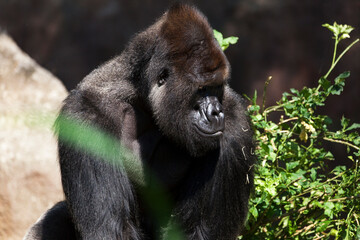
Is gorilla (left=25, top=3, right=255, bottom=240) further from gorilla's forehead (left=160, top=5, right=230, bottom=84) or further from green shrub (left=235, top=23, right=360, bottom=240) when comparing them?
green shrub (left=235, top=23, right=360, bottom=240)

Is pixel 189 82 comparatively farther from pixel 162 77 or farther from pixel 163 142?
pixel 163 142

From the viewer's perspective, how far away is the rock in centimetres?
677

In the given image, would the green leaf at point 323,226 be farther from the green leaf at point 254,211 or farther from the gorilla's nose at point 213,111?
the gorilla's nose at point 213,111

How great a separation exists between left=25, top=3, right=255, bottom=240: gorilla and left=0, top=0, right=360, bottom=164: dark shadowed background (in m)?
3.33

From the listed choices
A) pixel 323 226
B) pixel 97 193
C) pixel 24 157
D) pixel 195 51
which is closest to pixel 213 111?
pixel 195 51

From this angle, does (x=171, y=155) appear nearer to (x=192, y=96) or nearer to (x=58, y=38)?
(x=192, y=96)

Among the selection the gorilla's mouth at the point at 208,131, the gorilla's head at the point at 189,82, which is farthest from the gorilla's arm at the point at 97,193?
the gorilla's mouth at the point at 208,131

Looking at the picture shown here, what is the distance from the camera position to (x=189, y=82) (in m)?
3.64

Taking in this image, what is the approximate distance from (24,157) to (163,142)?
3237mm

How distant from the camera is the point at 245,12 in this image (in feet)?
25.3

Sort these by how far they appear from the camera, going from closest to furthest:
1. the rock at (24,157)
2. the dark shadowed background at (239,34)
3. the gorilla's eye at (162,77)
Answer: the gorilla's eye at (162,77) < the rock at (24,157) < the dark shadowed background at (239,34)

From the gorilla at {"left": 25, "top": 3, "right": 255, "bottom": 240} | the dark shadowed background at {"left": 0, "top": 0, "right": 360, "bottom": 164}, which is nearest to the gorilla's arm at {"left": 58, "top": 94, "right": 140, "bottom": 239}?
the gorilla at {"left": 25, "top": 3, "right": 255, "bottom": 240}

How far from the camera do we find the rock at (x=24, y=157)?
6.77 meters

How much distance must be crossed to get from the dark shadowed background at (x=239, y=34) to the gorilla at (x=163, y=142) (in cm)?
333
